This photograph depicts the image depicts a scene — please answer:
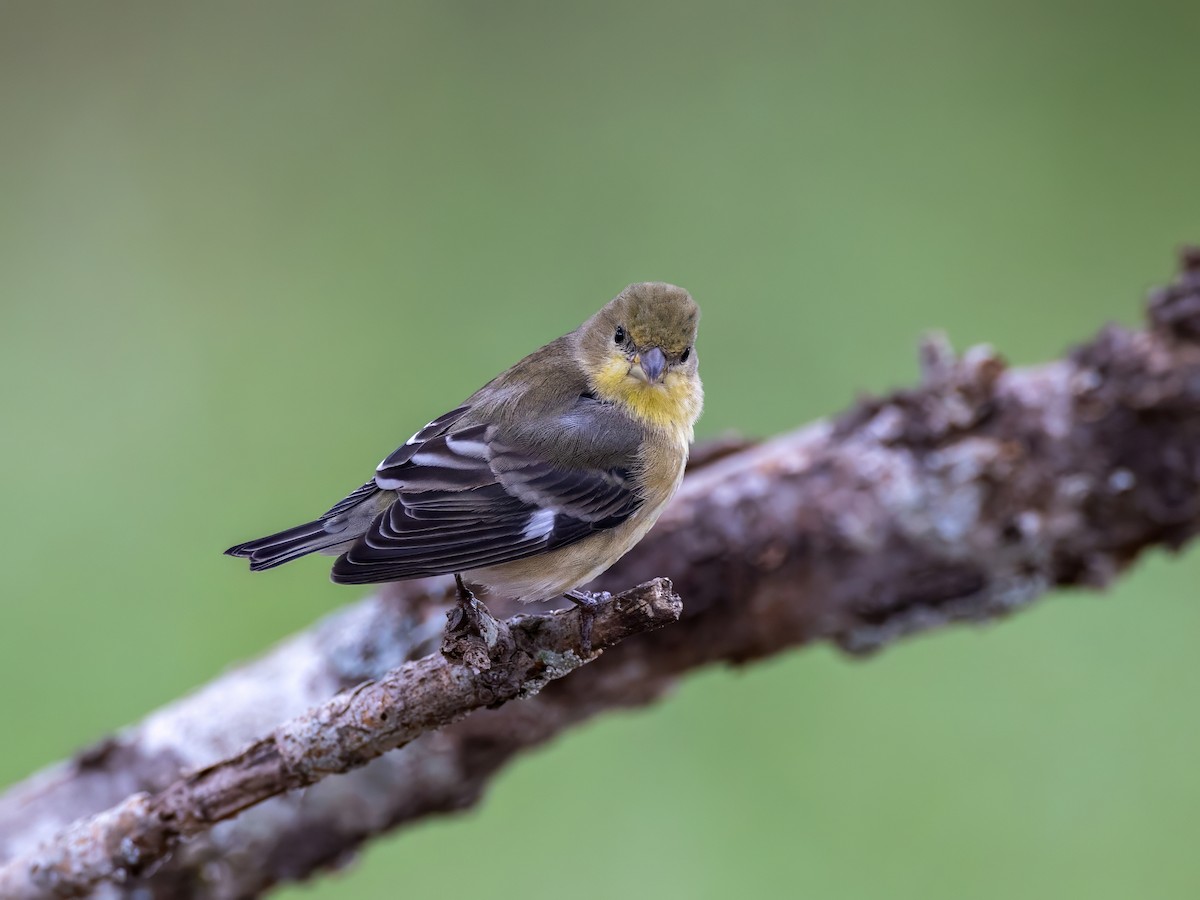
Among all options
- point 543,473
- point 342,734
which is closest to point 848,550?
point 543,473

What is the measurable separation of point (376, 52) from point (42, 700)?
8.04 ft

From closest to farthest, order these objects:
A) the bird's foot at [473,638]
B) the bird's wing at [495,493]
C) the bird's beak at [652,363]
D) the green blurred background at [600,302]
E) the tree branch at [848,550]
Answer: the bird's foot at [473,638]
the bird's wing at [495,493]
the bird's beak at [652,363]
the tree branch at [848,550]
the green blurred background at [600,302]

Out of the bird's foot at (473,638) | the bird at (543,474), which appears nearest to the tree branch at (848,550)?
the bird at (543,474)

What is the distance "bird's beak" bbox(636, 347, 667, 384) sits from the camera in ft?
7.85

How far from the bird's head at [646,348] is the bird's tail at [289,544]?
57 centimetres

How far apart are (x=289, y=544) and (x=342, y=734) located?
0.33 metres

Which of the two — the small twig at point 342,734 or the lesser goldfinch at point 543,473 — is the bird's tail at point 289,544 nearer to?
the lesser goldfinch at point 543,473

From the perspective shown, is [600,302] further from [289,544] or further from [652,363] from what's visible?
[289,544]

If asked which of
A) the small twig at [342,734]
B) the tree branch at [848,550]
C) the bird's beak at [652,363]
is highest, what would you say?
the bird's beak at [652,363]

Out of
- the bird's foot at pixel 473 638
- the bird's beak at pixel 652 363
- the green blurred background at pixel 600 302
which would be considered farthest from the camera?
the green blurred background at pixel 600 302

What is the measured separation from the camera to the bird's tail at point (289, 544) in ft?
6.78

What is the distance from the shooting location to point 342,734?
1.99 m

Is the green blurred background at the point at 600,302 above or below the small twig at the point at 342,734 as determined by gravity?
above

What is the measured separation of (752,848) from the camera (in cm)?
346
